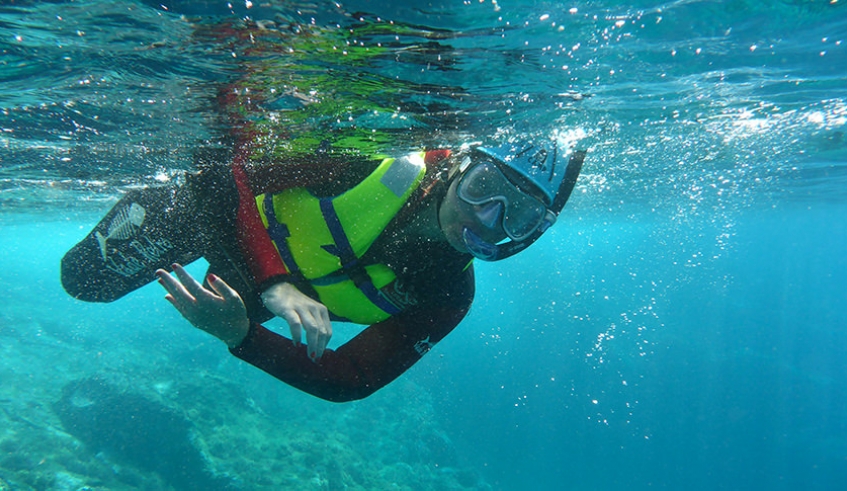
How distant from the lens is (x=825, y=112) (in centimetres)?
955

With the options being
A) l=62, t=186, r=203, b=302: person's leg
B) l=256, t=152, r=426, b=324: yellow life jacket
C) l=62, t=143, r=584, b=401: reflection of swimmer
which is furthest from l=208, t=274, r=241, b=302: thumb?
l=62, t=186, r=203, b=302: person's leg

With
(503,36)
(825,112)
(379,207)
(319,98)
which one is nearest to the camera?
(379,207)

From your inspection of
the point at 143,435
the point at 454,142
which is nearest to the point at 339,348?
the point at 454,142

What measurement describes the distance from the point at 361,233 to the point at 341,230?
173 millimetres

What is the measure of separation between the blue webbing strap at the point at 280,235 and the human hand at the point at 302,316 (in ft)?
2.46

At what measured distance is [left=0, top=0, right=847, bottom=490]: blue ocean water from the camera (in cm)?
441

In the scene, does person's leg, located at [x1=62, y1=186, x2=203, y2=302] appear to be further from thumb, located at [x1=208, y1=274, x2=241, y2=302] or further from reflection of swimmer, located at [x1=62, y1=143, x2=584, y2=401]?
thumb, located at [x1=208, y1=274, x2=241, y2=302]

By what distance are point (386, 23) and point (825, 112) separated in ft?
36.3

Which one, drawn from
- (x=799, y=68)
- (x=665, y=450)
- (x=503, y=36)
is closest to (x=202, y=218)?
(x=503, y=36)

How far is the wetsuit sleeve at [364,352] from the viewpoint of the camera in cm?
292

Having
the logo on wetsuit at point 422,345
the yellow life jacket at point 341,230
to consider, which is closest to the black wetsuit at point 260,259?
the logo on wetsuit at point 422,345

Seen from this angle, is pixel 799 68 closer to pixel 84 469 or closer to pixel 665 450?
pixel 84 469

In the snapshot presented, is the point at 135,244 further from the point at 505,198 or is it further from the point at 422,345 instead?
the point at 505,198

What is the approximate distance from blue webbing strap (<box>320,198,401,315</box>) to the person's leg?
1.17m
